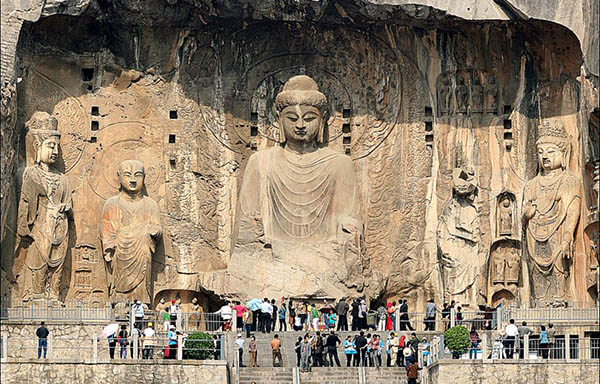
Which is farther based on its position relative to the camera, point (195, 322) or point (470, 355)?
point (195, 322)

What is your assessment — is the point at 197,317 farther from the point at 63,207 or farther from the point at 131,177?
the point at 63,207

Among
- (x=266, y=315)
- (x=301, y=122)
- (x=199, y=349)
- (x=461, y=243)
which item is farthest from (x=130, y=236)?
(x=461, y=243)

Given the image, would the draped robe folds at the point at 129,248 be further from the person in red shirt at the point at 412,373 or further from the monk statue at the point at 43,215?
the person in red shirt at the point at 412,373

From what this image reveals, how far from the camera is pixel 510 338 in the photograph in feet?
129

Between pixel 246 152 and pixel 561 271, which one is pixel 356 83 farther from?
pixel 561 271

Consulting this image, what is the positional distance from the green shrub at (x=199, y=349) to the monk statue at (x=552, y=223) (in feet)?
30.1

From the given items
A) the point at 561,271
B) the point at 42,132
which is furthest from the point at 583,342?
the point at 42,132

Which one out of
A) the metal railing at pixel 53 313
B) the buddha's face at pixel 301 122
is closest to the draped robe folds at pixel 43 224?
the metal railing at pixel 53 313

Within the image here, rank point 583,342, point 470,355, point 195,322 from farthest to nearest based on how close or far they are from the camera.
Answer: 1. point 195,322
2. point 583,342
3. point 470,355

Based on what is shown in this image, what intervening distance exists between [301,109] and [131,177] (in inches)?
169

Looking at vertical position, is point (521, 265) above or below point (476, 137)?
below

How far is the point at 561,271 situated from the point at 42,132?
12.2 meters

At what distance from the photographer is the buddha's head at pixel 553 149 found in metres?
43.8

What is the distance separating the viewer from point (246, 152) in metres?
46.3
